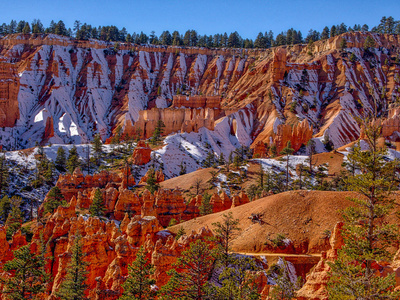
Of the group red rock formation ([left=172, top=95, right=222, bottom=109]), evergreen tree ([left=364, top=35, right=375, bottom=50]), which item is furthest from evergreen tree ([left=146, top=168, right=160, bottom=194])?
evergreen tree ([left=364, top=35, right=375, bottom=50])

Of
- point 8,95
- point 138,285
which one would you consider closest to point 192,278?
point 138,285

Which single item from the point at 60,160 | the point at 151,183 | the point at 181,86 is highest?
the point at 181,86

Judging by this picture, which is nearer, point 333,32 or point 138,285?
point 138,285

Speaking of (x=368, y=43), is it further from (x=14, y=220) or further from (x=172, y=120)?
(x=14, y=220)

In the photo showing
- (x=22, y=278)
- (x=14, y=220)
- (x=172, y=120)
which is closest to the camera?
(x=22, y=278)

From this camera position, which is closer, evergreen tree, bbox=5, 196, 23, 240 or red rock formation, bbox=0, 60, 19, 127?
evergreen tree, bbox=5, 196, 23, 240

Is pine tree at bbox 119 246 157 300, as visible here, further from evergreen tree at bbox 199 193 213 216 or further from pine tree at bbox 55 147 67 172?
pine tree at bbox 55 147 67 172

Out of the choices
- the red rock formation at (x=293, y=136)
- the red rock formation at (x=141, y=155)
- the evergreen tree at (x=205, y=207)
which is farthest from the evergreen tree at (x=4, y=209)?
the red rock formation at (x=293, y=136)

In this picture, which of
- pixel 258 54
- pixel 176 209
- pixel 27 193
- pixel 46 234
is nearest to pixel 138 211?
pixel 176 209
